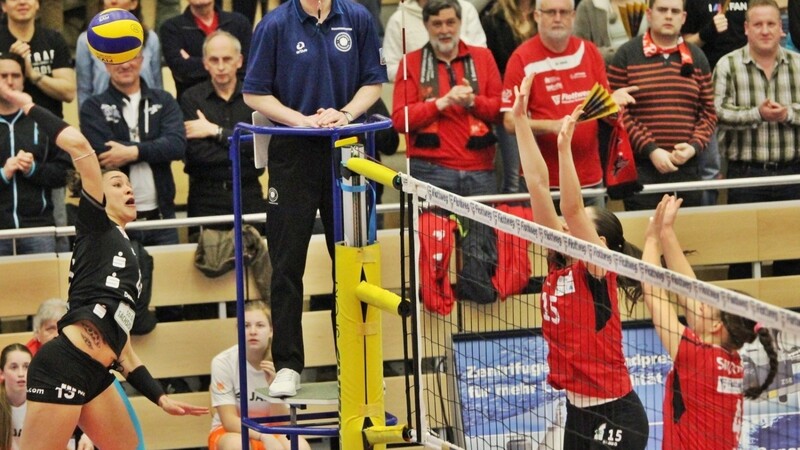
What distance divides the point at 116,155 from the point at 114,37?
88.2 inches

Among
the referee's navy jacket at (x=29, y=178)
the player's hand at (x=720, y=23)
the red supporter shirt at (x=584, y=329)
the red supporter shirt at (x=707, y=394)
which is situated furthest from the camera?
the player's hand at (x=720, y=23)

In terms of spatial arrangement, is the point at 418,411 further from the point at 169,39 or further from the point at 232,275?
the point at 169,39

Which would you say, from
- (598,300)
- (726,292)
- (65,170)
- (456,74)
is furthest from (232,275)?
(726,292)

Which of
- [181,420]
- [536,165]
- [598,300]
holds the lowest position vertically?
[181,420]

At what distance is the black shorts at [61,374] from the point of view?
7133mm

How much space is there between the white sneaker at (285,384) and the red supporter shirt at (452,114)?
10.2ft

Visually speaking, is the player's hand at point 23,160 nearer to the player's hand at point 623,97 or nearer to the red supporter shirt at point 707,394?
the player's hand at point 623,97

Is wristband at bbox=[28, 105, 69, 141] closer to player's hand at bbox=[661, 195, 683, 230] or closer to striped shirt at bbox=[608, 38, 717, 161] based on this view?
player's hand at bbox=[661, 195, 683, 230]

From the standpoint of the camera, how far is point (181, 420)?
9.27m

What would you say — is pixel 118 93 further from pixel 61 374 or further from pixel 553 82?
pixel 553 82

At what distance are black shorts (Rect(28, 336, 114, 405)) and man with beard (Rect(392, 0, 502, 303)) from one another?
3.11m

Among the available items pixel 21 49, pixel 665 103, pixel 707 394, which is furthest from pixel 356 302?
pixel 21 49

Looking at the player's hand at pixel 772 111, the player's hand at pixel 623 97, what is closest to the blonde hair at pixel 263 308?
the player's hand at pixel 623 97

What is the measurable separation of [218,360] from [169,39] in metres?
2.57
